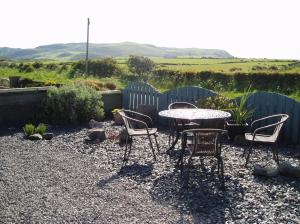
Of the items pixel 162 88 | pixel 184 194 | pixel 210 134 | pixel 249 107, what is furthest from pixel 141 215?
pixel 162 88

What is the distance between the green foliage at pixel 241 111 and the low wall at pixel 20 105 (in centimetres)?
468

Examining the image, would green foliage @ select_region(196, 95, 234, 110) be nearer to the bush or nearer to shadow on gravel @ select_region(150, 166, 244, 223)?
the bush

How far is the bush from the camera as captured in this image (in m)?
9.92

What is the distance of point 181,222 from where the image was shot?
430 centimetres

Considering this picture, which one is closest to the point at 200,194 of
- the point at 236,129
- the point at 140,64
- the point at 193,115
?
the point at 193,115

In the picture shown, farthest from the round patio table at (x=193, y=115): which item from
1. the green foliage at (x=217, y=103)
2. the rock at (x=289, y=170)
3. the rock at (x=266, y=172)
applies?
the green foliage at (x=217, y=103)

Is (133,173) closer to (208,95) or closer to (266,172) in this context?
(266,172)

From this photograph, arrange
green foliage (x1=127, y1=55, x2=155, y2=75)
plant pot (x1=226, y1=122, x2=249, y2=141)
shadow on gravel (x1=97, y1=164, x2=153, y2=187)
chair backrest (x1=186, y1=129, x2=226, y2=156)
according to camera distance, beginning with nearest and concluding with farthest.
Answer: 1. chair backrest (x1=186, y1=129, x2=226, y2=156)
2. shadow on gravel (x1=97, y1=164, x2=153, y2=187)
3. plant pot (x1=226, y1=122, x2=249, y2=141)
4. green foliage (x1=127, y1=55, x2=155, y2=75)

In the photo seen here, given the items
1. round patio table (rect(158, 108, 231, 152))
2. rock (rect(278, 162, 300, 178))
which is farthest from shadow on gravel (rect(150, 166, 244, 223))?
round patio table (rect(158, 108, 231, 152))

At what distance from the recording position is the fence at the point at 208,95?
8516 mm

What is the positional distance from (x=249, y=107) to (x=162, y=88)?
1093 cm

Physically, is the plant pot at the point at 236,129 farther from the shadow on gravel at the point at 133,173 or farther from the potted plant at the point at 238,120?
the shadow on gravel at the point at 133,173

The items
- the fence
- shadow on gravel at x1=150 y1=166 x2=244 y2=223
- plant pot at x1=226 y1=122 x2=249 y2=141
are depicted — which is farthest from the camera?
the fence

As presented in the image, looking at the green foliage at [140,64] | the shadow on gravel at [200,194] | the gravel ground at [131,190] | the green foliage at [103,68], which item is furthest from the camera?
the green foliage at [140,64]
